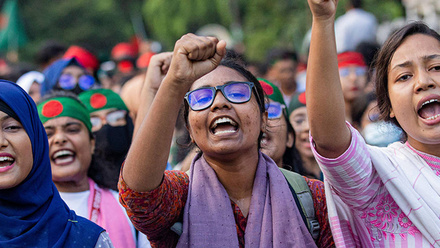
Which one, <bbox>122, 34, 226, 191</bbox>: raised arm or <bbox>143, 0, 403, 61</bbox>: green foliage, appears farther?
<bbox>143, 0, 403, 61</bbox>: green foliage

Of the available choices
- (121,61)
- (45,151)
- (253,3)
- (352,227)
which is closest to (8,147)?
(45,151)

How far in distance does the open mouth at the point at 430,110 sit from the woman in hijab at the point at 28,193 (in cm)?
167

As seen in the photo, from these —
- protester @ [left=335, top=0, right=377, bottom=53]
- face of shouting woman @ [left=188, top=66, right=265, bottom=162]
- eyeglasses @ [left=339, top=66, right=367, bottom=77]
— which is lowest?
face of shouting woman @ [left=188, top=66, right=265, bottom=162]

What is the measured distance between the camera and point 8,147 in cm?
274

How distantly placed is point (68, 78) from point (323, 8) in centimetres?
421

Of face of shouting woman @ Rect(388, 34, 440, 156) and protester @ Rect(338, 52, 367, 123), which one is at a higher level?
protester @ Rect(338, 52, 367, 123)

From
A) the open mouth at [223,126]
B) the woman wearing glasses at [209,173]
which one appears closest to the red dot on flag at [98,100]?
the woman wearing glasses at [209,173]

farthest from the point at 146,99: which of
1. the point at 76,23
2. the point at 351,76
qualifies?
the point at 76,23

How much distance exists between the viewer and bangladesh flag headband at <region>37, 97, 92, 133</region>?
3.96 m

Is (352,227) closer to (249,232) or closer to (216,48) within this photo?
(249,232)

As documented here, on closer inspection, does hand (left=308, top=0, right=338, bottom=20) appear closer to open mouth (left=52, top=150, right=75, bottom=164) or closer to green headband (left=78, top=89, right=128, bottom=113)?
open mouth (left=52, top=150, right=75, bottom=164)

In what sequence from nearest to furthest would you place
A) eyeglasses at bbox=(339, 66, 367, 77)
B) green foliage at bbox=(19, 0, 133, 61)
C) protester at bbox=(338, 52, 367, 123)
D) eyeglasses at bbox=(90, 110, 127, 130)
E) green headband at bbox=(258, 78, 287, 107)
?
green headband at bbox=(258, 78, 287, 107) < eyeglasses at bbox=(90, 110, 127, 130) < protester at bbox=(338, 52, 367, 123) < eyeglasses at bbox=(339, 66, 367, 77) < green foliage at bbox=(19, 0, 133, 61)

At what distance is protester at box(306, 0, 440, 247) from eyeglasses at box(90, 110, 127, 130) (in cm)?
246

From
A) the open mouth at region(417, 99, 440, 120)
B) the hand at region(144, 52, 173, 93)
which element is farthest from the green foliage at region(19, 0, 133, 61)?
the open mouth at region(417, 99, 440, 120)
